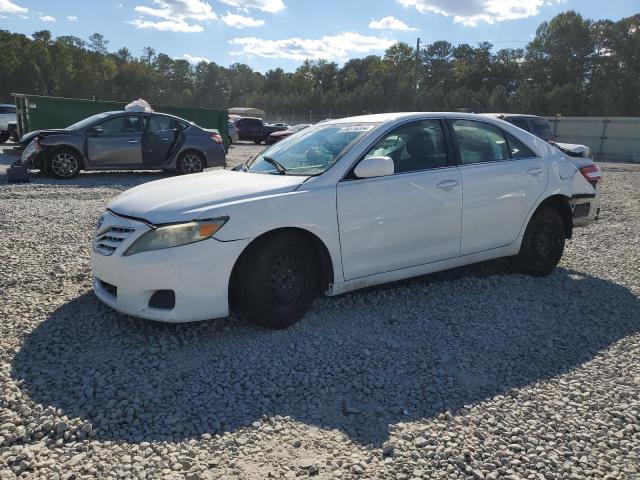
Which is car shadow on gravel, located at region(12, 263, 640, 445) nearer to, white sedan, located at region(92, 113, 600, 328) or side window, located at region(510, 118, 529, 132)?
white sedan, located at region(92, 113, 600, 328)

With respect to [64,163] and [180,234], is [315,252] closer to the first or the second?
[180,234]

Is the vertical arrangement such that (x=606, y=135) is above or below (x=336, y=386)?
above

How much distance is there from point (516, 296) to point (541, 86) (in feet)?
256

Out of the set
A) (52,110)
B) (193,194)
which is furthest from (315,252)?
(52,110)

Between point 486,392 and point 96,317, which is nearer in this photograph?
point 486,392

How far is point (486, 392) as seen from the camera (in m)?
3.35

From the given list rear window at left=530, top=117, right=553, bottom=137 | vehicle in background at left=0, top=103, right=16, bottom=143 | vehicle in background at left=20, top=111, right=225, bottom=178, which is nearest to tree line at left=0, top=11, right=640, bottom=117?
vehicle in background at left=0, top=103, right=16, bottom=143

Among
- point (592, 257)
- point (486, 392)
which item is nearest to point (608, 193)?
point (592, 257)

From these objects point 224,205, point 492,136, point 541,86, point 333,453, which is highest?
point 541,86

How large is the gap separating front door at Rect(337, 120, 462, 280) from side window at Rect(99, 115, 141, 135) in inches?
370

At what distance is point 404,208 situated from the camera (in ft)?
14.8

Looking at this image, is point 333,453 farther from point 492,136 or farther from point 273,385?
point 492,136

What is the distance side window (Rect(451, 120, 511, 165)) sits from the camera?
5.08 metres

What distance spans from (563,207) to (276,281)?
3.42m
